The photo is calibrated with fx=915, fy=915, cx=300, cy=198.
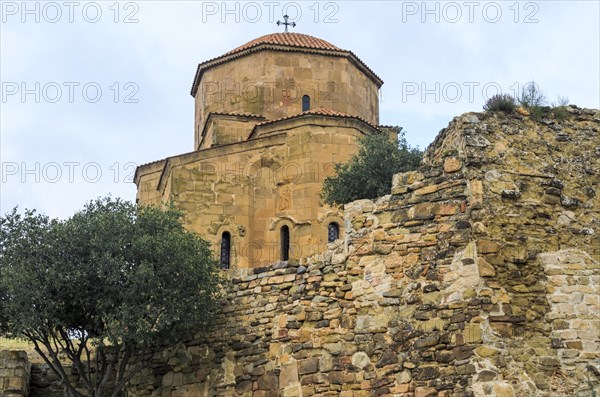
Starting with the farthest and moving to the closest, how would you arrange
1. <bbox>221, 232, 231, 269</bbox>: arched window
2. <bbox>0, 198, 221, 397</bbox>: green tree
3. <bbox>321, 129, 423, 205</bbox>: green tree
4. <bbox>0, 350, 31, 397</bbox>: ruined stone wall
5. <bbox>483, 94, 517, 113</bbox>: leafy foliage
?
<bbox>221, 232, 231, 269</bbox>: arched window, <bbox>321, 129, 423, 205</bbox>: green tree, <bbox>0, 350, 31, 397</bbox>: ruined stone wall, <bbox>0, 198, 221, 397</bbox>: green tree, <bbox>483, 94, 517, 113</bbox>: leafy foliage

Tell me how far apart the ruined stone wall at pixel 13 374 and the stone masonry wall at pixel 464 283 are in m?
4.08

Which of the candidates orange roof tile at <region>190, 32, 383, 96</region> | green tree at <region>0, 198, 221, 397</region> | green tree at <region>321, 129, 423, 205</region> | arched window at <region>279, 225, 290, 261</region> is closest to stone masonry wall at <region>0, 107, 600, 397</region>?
green tree at <region>0, 198, 221, 397</region>

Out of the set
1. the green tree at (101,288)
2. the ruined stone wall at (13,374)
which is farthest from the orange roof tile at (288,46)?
the ruined stone wall at (13,374)

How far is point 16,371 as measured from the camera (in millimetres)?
15633

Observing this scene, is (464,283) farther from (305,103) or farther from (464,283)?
(305,103)

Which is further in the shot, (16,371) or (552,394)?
(16,371)

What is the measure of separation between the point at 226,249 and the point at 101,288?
847cm

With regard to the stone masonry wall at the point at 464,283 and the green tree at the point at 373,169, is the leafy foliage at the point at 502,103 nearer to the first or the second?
the stone masonry wall at the point at 464,283

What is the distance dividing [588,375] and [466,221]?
2.51 metres

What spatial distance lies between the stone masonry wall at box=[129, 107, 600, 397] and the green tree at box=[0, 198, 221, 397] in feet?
5.42

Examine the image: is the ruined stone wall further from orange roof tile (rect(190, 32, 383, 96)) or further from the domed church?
orange roof tile (rect(190, 32, 383, 96))

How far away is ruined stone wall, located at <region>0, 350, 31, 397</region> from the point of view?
1544 centimetres

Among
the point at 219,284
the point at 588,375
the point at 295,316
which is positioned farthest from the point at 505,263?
the point at 219,284

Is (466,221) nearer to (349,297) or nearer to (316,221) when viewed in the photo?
(349,297)
